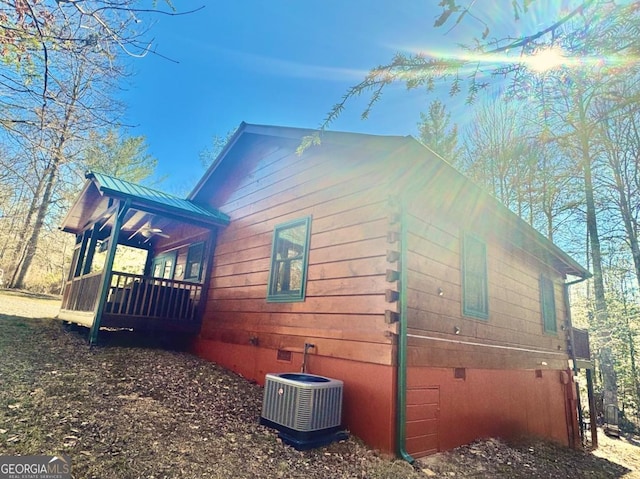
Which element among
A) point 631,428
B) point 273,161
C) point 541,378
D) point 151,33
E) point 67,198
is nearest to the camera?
point 151,33

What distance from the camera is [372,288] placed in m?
4.65

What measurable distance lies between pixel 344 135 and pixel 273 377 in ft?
11.5

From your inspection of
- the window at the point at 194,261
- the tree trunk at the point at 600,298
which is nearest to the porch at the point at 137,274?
the window at the point at 194,261

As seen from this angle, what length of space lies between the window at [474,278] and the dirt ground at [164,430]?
2.02 metres

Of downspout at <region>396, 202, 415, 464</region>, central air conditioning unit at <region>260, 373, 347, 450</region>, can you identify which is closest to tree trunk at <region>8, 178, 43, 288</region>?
central air conditioning unit at <region>260, 373, 347, 450</region>

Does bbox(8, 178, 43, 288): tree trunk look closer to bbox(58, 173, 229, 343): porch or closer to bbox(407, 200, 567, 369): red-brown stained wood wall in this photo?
bbox(58, 173, 229, 343): porch

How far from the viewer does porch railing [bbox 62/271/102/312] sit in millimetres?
7031

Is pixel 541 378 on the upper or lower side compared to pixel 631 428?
upper

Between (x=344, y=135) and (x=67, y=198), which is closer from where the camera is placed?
(x=344, y=135)

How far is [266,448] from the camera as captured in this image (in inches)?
152

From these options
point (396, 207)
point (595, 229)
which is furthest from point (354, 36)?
point (595, 229)

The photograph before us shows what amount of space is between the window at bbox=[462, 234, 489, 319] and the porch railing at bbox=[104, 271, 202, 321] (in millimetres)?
5417

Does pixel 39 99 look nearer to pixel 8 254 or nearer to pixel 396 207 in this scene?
pixel 396 207

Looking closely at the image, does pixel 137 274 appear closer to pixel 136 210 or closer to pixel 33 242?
pixel 136 210
